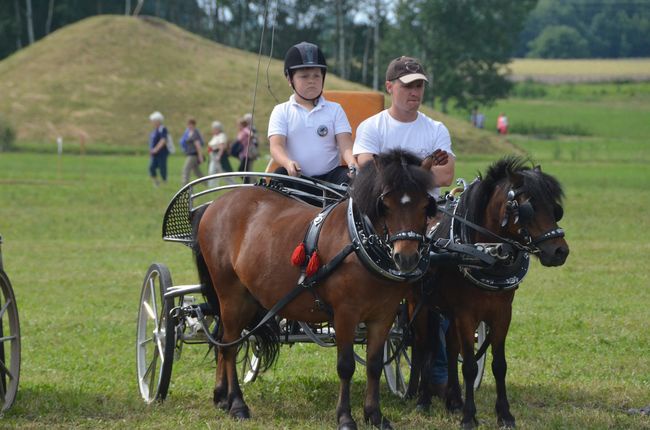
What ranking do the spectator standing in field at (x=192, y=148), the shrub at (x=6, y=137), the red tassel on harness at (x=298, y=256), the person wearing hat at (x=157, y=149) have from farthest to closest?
1. the shrub at (x=6, y=137)
2. the person wearing hat at (x=157, y=149)
3. the spectator standing in field at (x=192, y=148)
4. the red tassel on harness at (x=298, y=256)

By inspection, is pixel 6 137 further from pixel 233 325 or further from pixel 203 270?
pixel 233 325

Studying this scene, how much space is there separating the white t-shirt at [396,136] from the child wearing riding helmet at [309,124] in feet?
1.31

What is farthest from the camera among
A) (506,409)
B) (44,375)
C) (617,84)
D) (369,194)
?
(617,84)

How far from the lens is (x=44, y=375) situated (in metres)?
9.33

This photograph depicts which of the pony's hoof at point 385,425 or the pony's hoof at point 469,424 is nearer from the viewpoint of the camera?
the pony's hoof at point 385,425

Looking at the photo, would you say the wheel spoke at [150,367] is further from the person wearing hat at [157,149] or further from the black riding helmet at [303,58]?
the person wearing hat at [157,149]

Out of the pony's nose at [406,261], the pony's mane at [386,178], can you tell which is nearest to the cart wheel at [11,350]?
the pony's mane at [386,178]

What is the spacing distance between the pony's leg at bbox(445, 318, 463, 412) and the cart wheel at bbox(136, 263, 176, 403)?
6.36 feet

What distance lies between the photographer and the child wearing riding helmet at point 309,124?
7.96 meters

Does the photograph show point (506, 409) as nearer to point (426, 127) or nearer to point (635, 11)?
point (426, 127)

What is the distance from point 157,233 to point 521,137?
4841 centimetres

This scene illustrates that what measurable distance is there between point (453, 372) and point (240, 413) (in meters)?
1.44

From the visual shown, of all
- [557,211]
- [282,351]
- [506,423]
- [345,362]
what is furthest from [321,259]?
[282,351]

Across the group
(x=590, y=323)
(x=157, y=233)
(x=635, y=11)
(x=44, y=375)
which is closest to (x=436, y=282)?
(x=44, y=375)
